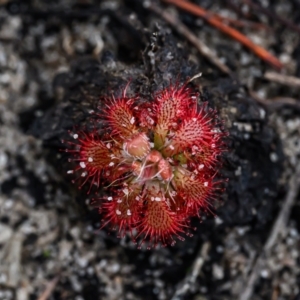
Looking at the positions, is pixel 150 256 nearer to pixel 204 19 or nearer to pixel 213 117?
pixel 213 117

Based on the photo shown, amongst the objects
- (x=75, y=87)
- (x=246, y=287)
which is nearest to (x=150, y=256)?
(x=246, y=287)

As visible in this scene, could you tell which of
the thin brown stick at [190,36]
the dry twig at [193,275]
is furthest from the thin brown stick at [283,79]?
the dry twig at [193,275]

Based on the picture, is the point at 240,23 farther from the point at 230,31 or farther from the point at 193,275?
the point at 193,275

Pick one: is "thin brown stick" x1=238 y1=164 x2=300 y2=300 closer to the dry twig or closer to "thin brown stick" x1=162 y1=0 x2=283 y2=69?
the dry twig

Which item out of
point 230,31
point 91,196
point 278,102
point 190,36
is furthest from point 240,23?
point 91,196

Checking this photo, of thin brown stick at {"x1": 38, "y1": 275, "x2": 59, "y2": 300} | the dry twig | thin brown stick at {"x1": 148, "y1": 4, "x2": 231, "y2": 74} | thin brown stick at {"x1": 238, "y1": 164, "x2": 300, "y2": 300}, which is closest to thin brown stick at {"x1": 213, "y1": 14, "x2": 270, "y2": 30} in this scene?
thin brown stick at {"x1": 148, "y1": 4, "x2": 231, "y2": 74}

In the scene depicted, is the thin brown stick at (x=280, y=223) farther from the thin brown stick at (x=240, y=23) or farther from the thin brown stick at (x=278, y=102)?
the thin brown stick at (x=240, y=23)
